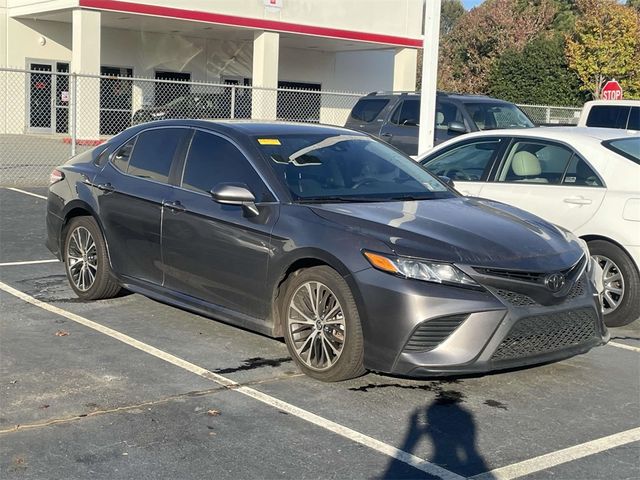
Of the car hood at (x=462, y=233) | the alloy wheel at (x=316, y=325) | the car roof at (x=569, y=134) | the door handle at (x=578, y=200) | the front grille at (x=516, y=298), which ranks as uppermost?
the car roof at (x=569, y=134)

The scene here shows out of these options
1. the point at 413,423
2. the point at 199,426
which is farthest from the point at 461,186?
the point at 199,426

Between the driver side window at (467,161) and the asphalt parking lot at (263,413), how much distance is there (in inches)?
84.7

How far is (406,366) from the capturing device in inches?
196

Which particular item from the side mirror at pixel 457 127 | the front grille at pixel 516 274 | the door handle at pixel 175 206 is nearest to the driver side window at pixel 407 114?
the side mirror at pixel 457 127

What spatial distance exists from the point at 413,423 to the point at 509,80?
42510 millimetres

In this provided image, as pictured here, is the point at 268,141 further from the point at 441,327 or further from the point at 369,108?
the point at 369,108

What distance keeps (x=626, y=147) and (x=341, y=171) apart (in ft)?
9.21

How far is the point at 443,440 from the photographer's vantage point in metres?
4.52

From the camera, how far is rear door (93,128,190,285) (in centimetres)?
658

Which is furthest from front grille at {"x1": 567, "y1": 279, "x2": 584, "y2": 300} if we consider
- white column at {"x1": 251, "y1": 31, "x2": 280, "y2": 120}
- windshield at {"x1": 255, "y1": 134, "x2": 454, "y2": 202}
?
white column at {"x1": 251, "y1": 31, "x2": 280, "y2": 120}

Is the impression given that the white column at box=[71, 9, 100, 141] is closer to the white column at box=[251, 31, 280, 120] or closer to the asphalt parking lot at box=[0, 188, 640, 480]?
the white column at box=[251, 31, 280, 120]

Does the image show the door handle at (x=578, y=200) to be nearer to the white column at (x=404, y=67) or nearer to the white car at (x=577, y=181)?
the white car at (x=577, y=181)

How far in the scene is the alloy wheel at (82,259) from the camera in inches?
287

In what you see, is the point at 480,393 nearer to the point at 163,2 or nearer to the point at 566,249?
the point at 566,249
